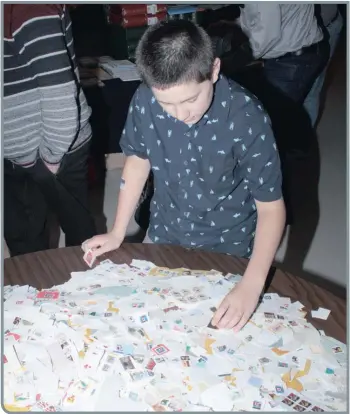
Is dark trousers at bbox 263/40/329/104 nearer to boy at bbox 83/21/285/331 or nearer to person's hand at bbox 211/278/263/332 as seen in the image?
boy at bbox 83/21/285/331

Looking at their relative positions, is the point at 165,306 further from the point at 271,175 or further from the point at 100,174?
the point at 100,174

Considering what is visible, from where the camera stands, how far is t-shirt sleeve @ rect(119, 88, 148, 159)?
158cm

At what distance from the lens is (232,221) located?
1668 millimetres

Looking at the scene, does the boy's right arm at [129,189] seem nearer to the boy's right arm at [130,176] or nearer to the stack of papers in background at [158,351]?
the boy's right arm at [130,176]

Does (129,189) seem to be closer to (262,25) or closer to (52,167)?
(52,167)

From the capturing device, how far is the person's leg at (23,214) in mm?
2289

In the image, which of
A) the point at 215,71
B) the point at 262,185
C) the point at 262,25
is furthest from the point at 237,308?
the point at 262,25

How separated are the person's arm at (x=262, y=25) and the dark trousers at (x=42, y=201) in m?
1.23

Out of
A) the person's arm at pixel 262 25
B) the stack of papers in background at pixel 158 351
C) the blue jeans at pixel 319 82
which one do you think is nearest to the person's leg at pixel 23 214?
the stack of papers in background at pixel 158 351

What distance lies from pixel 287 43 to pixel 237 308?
2109 mm

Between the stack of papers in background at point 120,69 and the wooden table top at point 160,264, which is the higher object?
the stack of papers in background at point 120,69

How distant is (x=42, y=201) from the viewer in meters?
2.41

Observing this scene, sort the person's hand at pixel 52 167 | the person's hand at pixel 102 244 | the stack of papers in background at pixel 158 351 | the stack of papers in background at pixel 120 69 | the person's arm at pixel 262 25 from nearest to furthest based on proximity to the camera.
Answer: the stack of papers in background at pixel 158 351, the person's hand at pixel 102 244, the person's hand at pixel 52 167, the person's arm at pixel 262 25, the stack of papers in background at pixel 120 69

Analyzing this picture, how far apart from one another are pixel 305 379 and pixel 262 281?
0.26 meters
